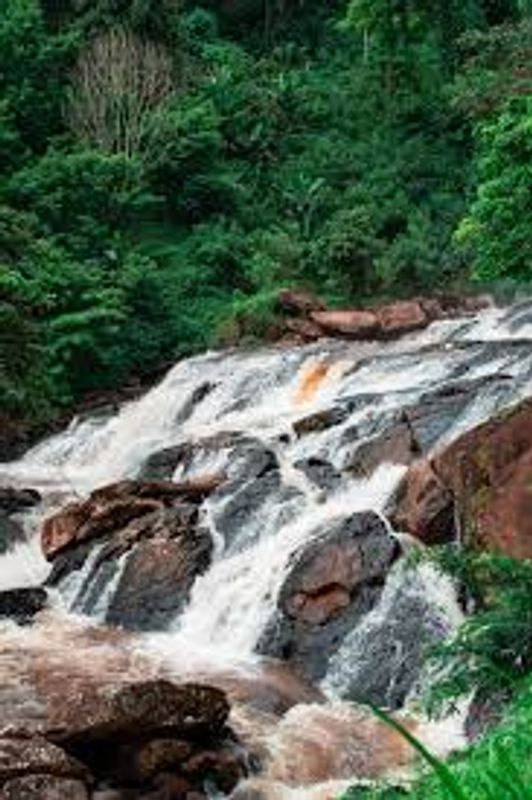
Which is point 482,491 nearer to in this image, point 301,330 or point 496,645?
point 496,645

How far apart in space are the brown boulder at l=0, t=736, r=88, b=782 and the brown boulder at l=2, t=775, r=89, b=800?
0.10 m

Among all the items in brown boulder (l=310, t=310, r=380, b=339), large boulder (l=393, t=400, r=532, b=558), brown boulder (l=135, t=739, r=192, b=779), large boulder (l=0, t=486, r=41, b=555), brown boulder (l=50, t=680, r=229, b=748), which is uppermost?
large boulder (l=393, t=400, r=532, b=558)

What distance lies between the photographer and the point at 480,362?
694 inches

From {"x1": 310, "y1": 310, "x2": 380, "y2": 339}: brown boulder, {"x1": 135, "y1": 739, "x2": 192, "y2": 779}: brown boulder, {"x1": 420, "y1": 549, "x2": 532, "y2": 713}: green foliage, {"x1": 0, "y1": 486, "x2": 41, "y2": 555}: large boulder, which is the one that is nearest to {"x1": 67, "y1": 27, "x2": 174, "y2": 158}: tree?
{"x1": 310, "y1": 310, "x2": 380, "y2": 339}: brown boulder

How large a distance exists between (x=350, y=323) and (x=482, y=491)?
12.0 m

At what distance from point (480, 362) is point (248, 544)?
5435 millimetres

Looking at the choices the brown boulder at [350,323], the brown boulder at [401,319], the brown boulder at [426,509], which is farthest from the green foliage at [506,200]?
the brown boulder at [350,323]

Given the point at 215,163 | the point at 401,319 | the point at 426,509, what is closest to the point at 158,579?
the point at 426,509

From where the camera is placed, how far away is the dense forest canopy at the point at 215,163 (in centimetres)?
2598

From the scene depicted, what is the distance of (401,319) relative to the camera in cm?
2284

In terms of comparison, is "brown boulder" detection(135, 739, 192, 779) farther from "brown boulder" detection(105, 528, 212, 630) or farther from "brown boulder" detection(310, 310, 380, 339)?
"brown boulder" detection(310, 310, 380, 339)

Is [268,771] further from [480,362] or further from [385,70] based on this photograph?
[385,70]

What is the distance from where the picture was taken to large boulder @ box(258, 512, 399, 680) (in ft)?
38.2

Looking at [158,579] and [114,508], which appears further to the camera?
[114,508]
